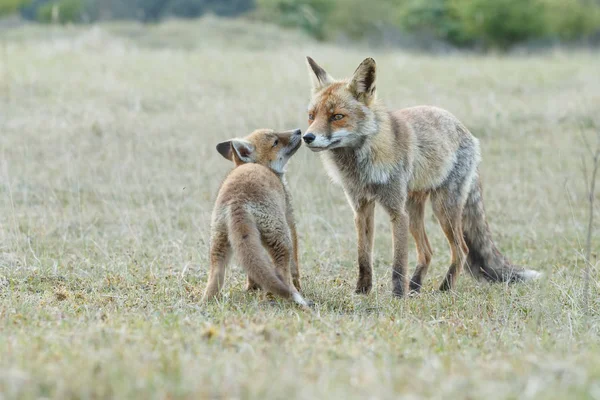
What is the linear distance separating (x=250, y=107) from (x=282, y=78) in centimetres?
442

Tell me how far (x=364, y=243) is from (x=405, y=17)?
4299 centimetres

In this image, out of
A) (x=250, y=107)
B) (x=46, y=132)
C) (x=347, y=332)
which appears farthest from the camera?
(x=250, y=107)

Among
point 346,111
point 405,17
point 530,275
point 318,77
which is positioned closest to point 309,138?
point 346,111

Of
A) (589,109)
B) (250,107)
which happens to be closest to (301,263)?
(250,107)

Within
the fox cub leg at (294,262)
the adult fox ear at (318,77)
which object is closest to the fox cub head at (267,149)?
the adult fox ear at (318,77)

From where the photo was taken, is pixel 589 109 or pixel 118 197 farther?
pixel 589 109

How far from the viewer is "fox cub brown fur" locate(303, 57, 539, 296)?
696cm

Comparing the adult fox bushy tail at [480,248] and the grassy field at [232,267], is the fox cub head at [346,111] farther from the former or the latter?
the adult fox bushy tail at [480,248]

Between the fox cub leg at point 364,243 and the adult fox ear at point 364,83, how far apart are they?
980 mm

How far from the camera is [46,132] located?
13.9 m

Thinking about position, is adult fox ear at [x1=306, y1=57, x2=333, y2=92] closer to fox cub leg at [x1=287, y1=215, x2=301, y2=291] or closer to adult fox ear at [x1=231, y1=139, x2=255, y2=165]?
adult fox ear at [x1=231, y1=139, x2=255, y2=165]

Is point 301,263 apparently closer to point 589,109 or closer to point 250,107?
point 250,107

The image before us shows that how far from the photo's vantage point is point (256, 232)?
5.95 m

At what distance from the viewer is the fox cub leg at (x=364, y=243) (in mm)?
7125
